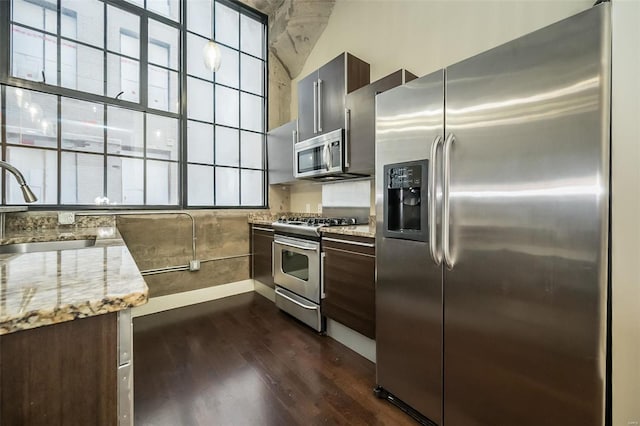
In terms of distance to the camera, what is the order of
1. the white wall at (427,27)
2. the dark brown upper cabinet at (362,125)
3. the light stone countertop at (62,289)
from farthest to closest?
the dark brown upper cabinet at (362,125)
the white wall at (427,27)
the light stone countertop at (62,289)

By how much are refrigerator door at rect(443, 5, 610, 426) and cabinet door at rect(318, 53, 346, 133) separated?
4.62ft

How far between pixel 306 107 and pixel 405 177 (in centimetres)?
186

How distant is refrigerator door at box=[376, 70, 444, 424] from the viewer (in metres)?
1.33

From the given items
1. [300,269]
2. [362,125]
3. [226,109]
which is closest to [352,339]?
[300,269]

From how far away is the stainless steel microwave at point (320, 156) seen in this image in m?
2.54

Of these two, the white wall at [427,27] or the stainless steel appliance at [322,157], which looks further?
the stainless steel appliance at [322,157]

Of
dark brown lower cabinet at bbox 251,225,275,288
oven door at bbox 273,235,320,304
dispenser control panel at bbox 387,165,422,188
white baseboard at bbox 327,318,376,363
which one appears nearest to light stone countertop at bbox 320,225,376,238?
oven door at bbox 273,235,320,304

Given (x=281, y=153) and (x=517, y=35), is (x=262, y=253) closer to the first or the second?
(x=281, y=153)

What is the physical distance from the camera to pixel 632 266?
86cm

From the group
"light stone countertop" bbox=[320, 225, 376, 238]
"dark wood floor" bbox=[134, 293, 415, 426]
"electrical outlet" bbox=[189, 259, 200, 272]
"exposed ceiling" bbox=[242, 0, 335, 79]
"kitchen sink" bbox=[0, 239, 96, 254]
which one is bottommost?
"dark wood floor" bbox=[134, 293, 415, 426]

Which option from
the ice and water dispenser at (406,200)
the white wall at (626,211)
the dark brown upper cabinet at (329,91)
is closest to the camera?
the white wall at (626,211)

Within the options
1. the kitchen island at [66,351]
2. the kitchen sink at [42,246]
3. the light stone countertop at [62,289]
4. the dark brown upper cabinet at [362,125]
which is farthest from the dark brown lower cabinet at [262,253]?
the kitchen island at [66,351]

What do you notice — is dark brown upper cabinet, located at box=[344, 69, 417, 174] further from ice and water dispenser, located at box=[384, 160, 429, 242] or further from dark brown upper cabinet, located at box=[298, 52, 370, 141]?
ice and water dispenser, located at box=[384, 160, 429, 242]

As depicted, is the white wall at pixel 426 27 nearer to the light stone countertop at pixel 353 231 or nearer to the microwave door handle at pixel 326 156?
the microwave door handle at pixel 326 156
